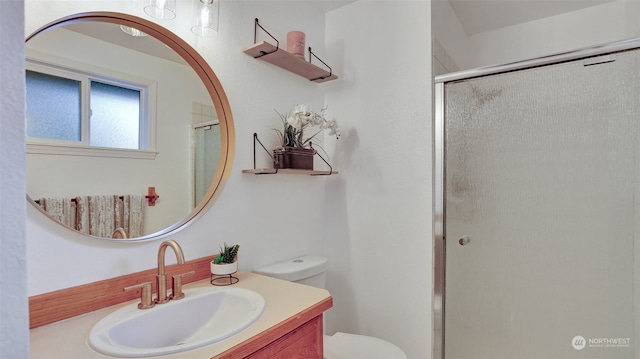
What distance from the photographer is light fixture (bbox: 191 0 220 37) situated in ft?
4.23

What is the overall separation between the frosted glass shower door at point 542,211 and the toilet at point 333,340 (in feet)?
1.35

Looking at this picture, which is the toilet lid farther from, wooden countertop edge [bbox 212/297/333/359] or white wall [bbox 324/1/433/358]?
wooden countertop edge [bbox 212/297/333/359]

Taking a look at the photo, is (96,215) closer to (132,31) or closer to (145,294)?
(145,294)

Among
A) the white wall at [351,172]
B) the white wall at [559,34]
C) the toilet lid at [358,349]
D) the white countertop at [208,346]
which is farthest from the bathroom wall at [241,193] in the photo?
the white wall at [559,34]

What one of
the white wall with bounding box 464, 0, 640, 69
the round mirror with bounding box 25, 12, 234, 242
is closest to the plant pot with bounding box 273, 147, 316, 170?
the round mirror with bounding box 25, 12, 234, 242

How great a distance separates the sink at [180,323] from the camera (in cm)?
80

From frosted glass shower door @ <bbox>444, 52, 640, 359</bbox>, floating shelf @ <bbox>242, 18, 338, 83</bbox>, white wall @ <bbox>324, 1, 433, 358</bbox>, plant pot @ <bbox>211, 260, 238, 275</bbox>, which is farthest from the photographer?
white wall @ <bbox>324, 1, 433, 358</bbox>

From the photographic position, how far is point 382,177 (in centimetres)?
184

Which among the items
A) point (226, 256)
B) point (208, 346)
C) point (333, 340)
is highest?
point (226, 256)

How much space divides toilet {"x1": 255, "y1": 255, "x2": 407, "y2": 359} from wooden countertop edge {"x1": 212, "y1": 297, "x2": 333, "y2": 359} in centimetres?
47

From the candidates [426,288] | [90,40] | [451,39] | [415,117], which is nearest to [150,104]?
[90,40]

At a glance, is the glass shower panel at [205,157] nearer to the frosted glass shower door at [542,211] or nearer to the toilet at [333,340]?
the toilet at [333,340]

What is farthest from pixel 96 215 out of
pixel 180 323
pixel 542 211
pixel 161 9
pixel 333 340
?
pixel 542 211

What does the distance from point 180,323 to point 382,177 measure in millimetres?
1232
